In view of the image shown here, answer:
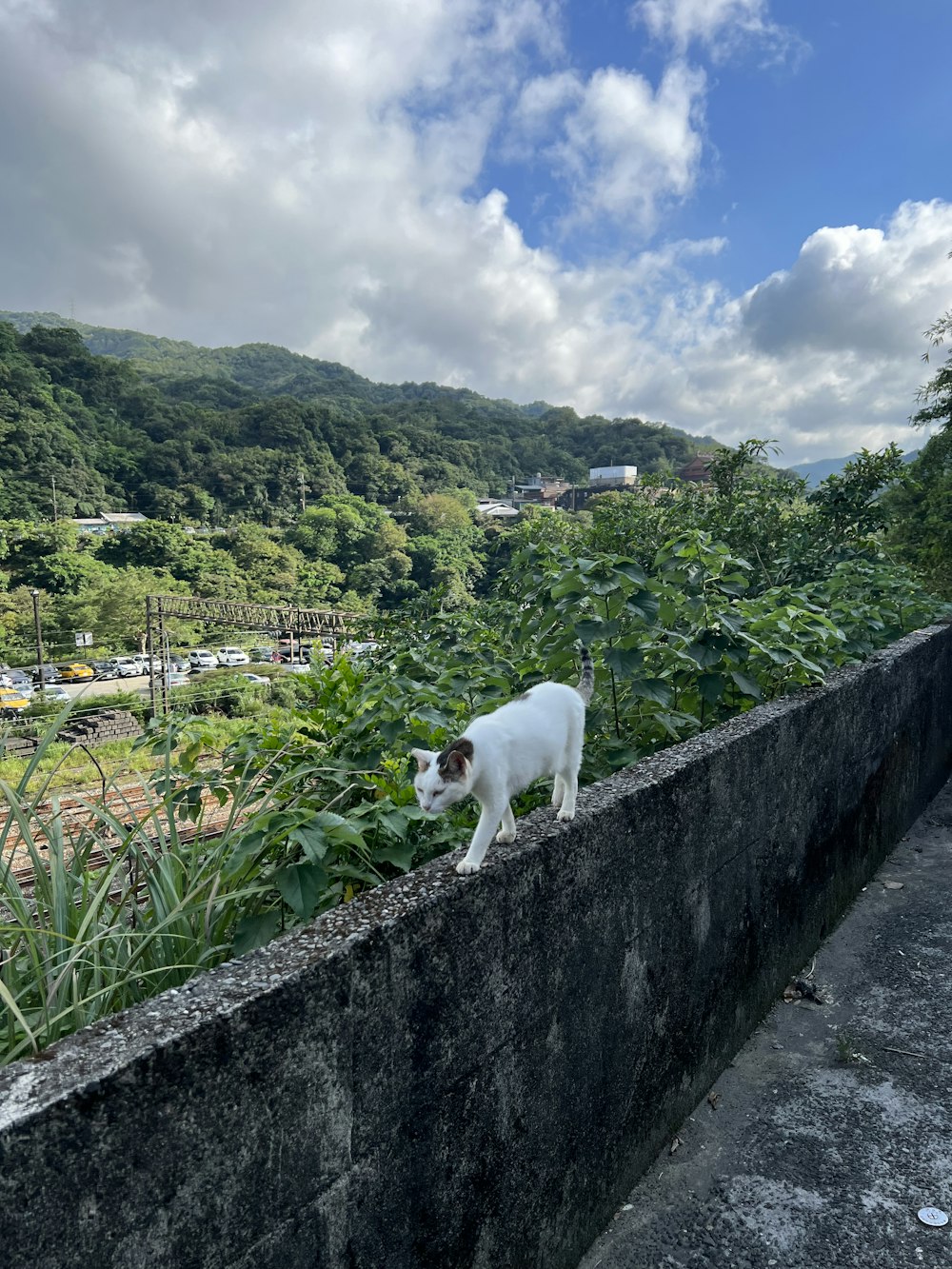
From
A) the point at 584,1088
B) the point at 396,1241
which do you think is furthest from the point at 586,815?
the point at 396,1241

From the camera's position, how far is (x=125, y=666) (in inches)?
1623

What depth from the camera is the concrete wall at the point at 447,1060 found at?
0.88 metres

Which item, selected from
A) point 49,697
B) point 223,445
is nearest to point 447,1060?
point 49,697

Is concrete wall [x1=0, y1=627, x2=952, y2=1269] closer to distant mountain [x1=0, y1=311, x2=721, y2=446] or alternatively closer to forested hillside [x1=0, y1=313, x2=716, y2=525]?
forested hillside [x1=0, y1=313, x2=716, y2=525]

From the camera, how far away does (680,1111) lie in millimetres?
2045

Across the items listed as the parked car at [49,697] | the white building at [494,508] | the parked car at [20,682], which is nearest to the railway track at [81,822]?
the parked car at [49,697]

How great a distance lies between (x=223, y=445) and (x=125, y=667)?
114ft

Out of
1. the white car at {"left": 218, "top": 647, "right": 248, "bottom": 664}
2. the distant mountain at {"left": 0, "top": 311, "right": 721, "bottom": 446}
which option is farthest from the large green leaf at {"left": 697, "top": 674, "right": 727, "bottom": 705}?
the distant mountain at {"left": 0, "top": 311, "right": 721, "bottom": 446}

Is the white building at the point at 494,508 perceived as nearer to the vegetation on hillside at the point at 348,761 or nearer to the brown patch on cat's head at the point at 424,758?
the vegetation on hillside at the point at 348,761

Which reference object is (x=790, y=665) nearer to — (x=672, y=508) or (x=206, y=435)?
(x=672, y=508)

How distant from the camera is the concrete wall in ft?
2.89

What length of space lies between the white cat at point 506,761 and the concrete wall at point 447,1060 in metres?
0.07

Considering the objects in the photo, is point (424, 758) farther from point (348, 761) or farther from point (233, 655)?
point (233, 655)

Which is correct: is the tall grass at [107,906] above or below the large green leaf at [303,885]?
below
